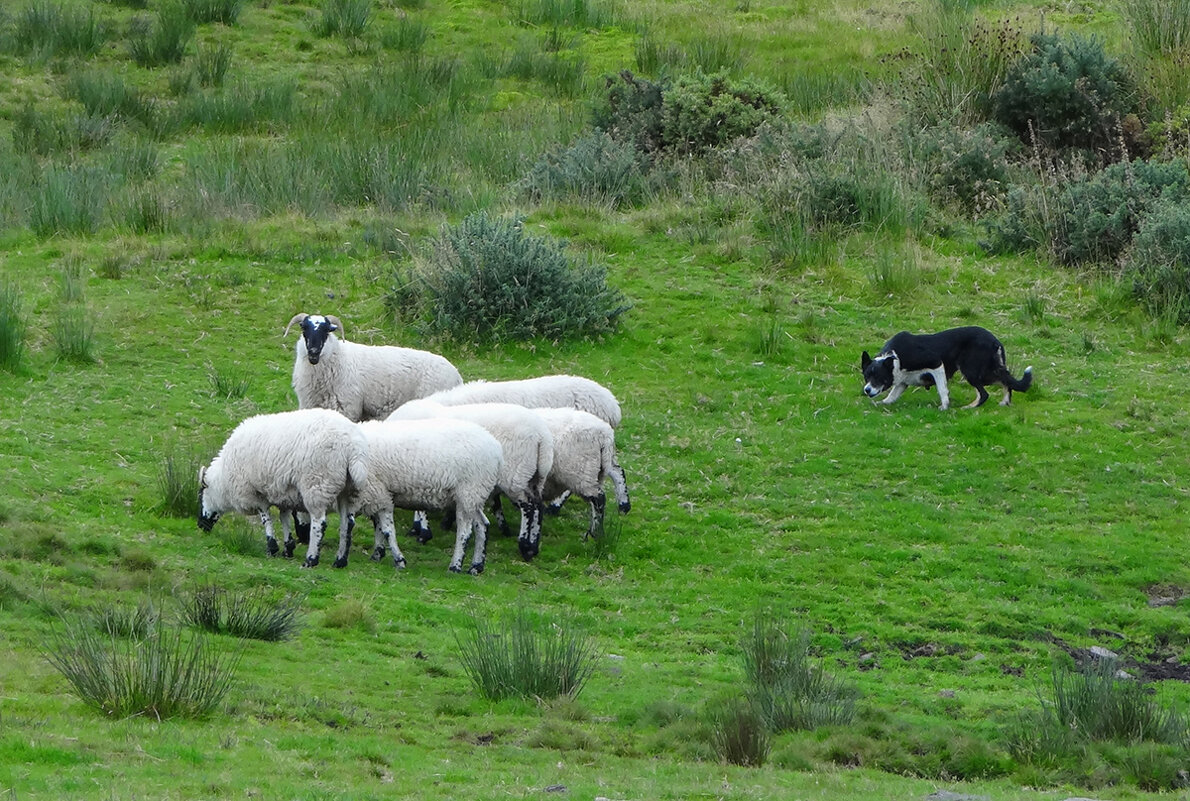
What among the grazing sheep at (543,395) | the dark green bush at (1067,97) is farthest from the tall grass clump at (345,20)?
the grazing sheep at (543,395)

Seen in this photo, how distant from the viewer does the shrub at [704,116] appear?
23.1 m

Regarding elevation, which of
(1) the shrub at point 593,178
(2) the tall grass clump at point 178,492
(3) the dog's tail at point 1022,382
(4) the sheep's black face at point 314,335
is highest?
(1) the shrub at point 593,178

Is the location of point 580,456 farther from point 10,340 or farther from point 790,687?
point 10,340

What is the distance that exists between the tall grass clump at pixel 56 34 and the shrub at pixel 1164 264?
18.7m

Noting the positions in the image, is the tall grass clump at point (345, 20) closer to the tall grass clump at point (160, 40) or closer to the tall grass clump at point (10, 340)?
the tall grass clump at point (160, 40)

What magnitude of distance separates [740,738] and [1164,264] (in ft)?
39.4

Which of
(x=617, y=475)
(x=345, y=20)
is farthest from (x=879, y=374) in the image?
(x=345, y=20)

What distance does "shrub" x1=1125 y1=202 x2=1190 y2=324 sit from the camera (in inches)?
696

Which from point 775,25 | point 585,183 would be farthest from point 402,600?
point 775,25

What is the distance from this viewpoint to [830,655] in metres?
10.3

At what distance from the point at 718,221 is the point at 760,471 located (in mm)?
7357

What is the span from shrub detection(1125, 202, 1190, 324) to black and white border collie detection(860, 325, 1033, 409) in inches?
128

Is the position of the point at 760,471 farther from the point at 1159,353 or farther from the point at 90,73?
the point at 90,73

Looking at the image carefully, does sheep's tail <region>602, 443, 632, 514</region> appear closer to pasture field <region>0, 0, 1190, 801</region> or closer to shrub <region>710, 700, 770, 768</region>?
pasture field <region>0, 0, 1190, 801</region>
